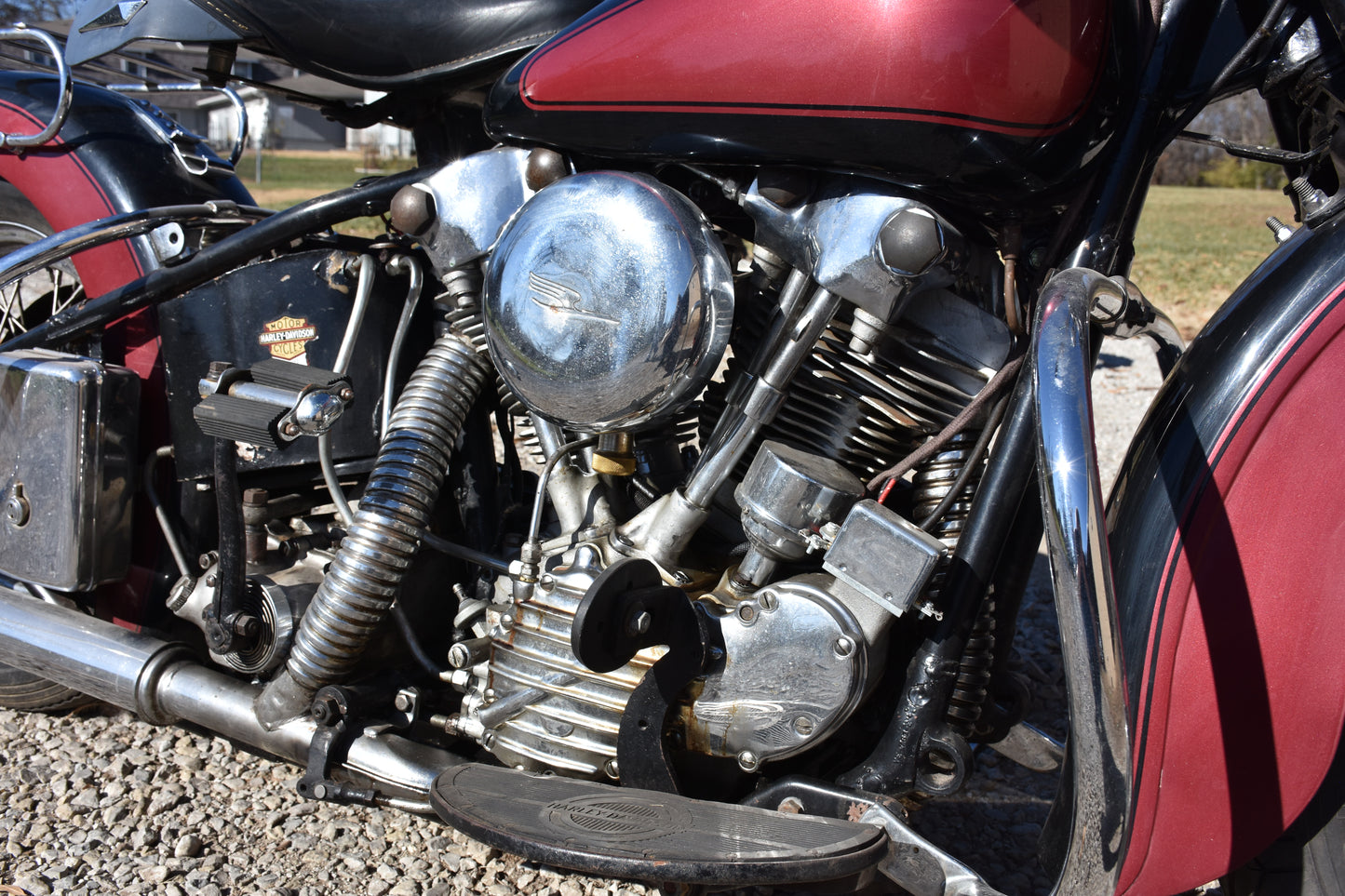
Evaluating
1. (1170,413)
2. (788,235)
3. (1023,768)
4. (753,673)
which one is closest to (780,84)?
(788,235)

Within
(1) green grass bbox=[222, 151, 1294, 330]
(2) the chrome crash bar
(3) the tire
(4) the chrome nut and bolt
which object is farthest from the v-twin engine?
(1) green grass bbox=[222, 151, 1294, 330]

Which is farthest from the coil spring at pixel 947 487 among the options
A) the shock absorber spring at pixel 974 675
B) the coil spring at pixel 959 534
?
the shock absorber spring at pixel 974 675

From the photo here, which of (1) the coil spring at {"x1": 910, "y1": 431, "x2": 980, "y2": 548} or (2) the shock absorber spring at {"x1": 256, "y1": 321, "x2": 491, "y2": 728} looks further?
(2) the shock absorber spring at {"x1": 256, "y1": 321, "x2": 491, "y2": 728}

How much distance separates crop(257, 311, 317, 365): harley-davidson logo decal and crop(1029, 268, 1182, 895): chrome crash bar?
1267 millimetres

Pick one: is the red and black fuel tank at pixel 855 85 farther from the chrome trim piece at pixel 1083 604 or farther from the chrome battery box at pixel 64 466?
the chrome battery box at pixel 64 466

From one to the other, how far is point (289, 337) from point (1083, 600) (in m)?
1.39

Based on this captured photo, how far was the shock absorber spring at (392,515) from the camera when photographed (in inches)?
64.4

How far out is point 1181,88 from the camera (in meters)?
1.31

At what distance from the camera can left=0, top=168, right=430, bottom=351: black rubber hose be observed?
1.75 m

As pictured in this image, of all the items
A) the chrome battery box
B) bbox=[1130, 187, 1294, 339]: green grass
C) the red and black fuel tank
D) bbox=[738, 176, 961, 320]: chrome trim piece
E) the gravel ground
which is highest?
bbox=[1130, 187, 1294, 339]: green grass

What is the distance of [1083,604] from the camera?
3.53ft

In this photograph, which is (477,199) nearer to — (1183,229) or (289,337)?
(289,337)

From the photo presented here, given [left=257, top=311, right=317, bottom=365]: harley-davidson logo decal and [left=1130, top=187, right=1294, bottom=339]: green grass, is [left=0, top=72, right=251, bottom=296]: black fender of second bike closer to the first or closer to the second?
[left=257, top=311, right=317, bottom=365]: harley-davidson logo decal

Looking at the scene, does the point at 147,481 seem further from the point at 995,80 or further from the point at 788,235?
the point at 995,80
